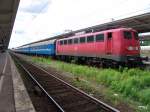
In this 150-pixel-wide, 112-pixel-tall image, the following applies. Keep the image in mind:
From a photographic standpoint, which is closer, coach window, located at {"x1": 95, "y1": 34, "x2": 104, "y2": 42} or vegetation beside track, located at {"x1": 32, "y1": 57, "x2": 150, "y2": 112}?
vegetation beside track, located at {"x1": 32, "y1": 57, "x2": 150, "y2": 112}

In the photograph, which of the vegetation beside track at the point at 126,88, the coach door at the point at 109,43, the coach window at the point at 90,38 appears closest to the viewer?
the vegetation beside track at the point at 126,88

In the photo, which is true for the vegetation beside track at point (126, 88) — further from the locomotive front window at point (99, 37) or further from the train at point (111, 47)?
the locomotive front window at point (99, 37)

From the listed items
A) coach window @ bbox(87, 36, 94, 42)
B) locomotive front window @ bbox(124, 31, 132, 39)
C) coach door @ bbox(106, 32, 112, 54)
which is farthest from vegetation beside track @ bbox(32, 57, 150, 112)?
coach window @ bbox(87, 36, 94, 42)

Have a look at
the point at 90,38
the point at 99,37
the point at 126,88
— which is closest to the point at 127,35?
the point at 99,37

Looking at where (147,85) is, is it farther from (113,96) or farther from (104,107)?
(104,107)

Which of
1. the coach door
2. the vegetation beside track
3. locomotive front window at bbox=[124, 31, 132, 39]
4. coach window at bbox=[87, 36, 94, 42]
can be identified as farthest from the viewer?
coach window at bbox=[87, 36, 94, 42]

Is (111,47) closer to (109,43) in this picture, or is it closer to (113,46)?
(113,46)

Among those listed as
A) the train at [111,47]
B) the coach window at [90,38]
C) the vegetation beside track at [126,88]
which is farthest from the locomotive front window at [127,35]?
the coach window at [90,38]

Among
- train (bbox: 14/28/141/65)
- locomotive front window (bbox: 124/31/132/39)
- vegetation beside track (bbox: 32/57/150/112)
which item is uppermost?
locomotive front window (bbox: 124/31/132/39)

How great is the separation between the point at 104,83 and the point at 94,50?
30.8ft

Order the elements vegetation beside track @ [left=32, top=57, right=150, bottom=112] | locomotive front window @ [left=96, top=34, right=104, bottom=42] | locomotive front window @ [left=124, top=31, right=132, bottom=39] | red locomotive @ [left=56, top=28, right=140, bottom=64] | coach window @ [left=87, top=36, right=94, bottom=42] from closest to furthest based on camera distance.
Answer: vegetation beside track @ [left=32, top=57, right=150, bottom=112] → red locomotive @ [left=56, top=28, right=140, bottom=64] → locomotive front window @ [left=124, top=31, right=132, bottom=39] → locomotive front window @ [left=96, top=34, right=104, bottom=42] → coach window @ [left=87, top=36, right=94, bottom=42]

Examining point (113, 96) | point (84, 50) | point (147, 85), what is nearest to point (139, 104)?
point (113, 96)

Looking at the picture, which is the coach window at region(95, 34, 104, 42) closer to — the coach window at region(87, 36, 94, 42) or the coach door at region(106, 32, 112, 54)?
the coach door at region(106, 32, 112, 54)

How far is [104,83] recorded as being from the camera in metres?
15.4
